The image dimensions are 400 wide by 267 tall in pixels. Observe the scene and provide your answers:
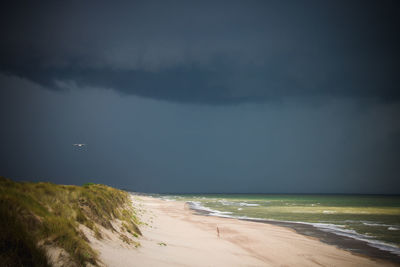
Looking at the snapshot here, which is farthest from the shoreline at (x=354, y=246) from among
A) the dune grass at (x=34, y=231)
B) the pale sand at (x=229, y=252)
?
the dune grass at (x=34, y=231)

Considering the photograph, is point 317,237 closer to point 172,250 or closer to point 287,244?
point 287,244

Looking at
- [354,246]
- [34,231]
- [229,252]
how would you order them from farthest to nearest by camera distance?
[354,246]
[229,252]
[34,231]

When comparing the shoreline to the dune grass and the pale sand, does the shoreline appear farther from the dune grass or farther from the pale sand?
the dune grass

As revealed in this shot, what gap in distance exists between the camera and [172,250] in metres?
12.5

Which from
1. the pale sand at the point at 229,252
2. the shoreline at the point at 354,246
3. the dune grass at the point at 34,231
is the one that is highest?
the dune grass at the point at 34,231

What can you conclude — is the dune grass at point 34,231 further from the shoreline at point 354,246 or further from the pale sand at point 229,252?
the shoreline at point 354,246

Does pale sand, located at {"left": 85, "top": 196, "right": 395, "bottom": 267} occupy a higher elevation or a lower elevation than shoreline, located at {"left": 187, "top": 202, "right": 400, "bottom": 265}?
higher

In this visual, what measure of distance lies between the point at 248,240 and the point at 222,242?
123 inches

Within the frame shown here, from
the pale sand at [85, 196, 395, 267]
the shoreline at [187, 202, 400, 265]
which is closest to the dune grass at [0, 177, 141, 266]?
the pale sand at [85, 196, 395, 267]

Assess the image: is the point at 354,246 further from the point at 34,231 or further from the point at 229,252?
the point at 34,231

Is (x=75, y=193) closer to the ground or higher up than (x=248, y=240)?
higher up

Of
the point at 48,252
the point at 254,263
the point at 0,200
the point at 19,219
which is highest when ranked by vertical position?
the point at 0,200

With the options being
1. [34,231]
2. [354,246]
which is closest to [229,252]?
[34,231]

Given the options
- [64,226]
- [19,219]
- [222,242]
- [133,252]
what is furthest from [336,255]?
[19,219]
